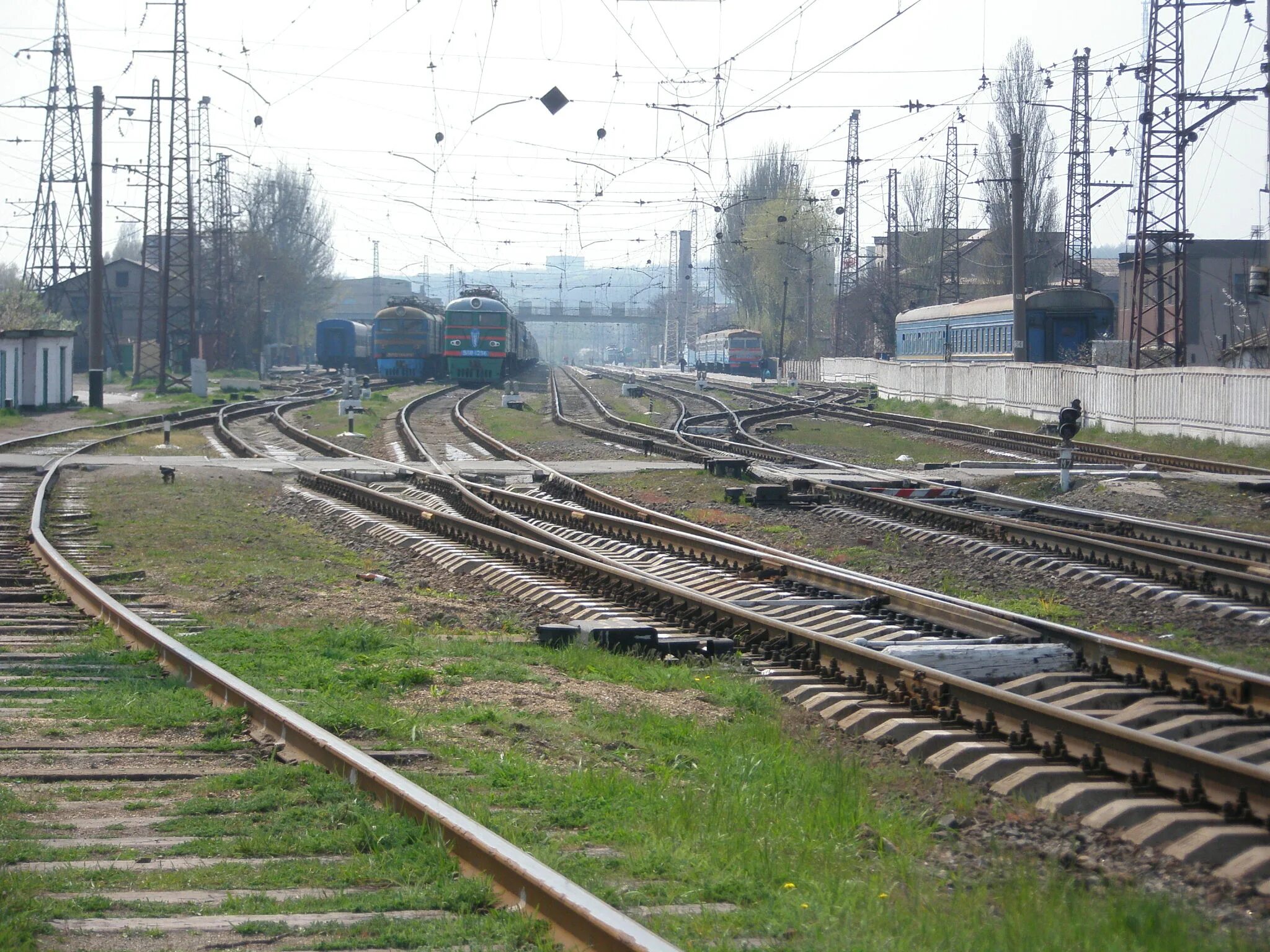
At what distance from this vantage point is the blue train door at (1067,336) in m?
43.6

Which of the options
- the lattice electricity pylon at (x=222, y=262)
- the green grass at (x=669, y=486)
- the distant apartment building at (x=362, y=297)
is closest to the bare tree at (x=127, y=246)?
the distant apartment building at (x=362, y=297)

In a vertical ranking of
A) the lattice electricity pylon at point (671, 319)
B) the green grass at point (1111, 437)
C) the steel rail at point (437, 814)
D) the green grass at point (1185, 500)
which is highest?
the lattice electricity pylon at point (671, 319)

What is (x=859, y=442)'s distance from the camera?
1155 inches

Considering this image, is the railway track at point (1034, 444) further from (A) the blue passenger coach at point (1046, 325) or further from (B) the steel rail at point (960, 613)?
(B) the steel rail at point (960, 613)

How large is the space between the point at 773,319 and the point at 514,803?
81.3 meters

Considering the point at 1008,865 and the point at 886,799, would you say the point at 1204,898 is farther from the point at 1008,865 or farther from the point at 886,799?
the point at 886,799

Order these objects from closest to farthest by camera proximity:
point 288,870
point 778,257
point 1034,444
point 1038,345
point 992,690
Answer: point 288,870, point 992,690, point 1034,444, point 1038,345, point 778,257

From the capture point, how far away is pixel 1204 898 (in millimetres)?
4480

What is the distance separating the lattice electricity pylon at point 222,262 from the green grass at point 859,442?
102 feet

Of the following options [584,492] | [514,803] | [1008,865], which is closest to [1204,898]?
[1008,865]

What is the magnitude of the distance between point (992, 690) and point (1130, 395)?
23.6 metres

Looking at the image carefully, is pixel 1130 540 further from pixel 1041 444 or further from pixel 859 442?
pixel 859 442

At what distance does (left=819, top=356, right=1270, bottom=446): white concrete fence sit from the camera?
944 inches

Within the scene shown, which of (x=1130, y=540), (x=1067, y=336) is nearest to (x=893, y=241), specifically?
(x=1067, y=336)
